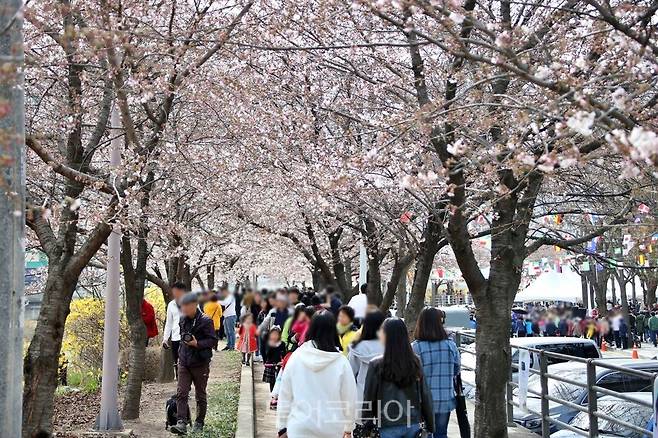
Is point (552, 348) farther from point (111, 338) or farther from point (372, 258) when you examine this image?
point (111, 338)

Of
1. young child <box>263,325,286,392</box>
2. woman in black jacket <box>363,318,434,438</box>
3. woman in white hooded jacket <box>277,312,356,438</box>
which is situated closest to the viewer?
woman in white hooded jacket <box>277,312,356,438</box>

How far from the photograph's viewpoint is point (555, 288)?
30.4 m

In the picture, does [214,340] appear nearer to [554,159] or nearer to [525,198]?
[525,198]

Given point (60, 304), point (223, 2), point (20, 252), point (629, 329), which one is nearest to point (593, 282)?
point (629, 329)

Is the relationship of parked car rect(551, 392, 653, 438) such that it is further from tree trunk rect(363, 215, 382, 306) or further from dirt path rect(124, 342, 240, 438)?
tree trunk rect(363, 215, 382, 306)

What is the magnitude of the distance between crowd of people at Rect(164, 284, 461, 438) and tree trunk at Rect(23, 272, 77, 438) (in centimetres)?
207

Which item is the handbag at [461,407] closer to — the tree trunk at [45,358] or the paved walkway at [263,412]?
the paved walkway at [263,412]

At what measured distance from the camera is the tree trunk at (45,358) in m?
7.55

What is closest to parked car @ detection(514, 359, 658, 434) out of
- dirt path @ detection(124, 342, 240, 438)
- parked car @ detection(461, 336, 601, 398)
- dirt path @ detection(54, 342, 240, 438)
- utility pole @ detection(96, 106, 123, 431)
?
parked car @ detection(461, 336, 601, 398)

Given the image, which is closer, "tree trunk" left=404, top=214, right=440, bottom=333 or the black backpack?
the black backpack

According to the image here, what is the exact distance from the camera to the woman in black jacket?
6336 mm

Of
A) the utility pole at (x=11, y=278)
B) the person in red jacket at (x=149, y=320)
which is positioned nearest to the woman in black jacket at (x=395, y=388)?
the utility pole at (x=11, y=278)

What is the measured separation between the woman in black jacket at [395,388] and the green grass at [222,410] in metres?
3.71

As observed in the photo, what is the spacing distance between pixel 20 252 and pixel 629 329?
29.8 m
